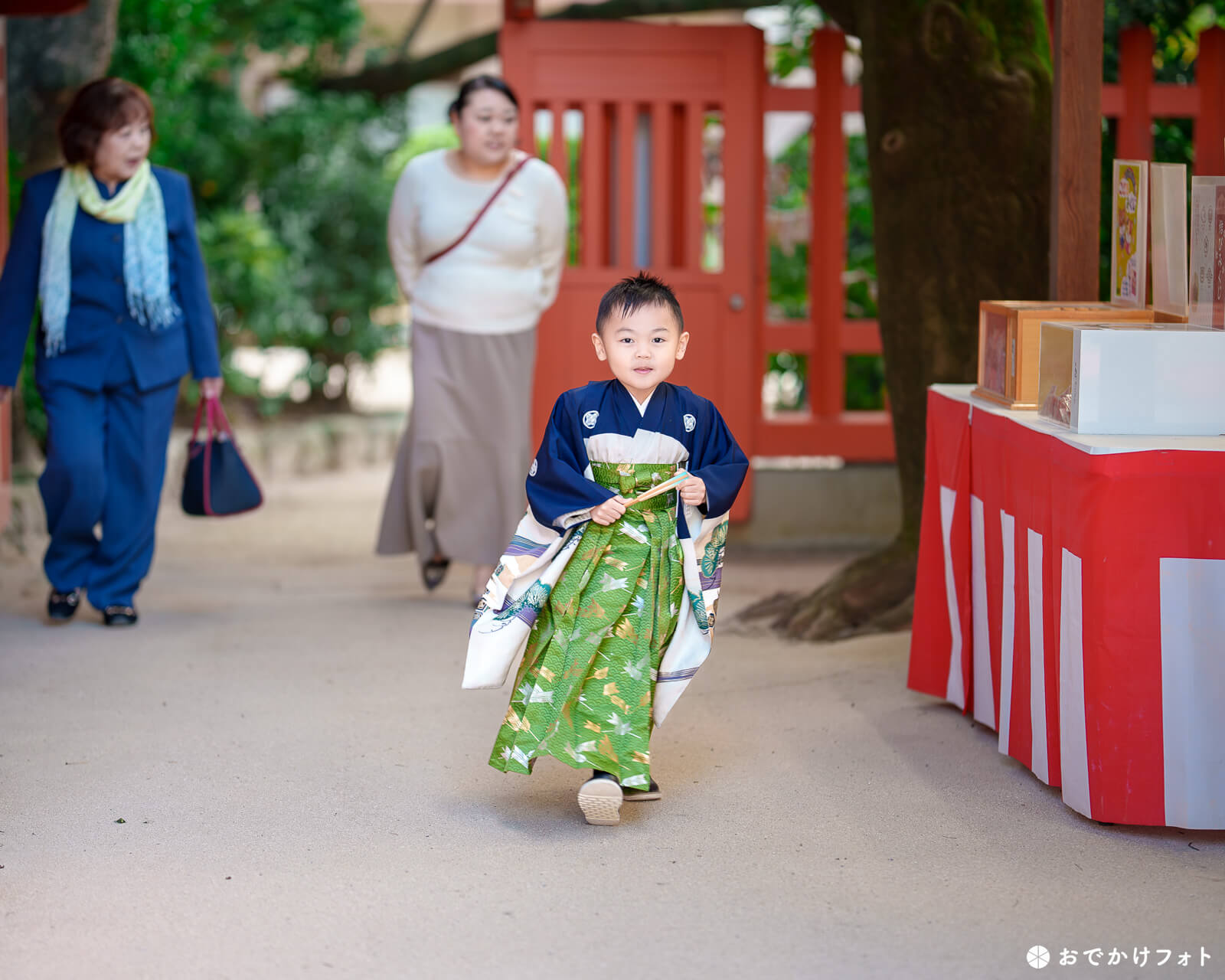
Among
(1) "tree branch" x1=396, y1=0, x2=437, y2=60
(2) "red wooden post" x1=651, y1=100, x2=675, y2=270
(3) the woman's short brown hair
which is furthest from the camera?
(1) "tree branch" x1=396, y1=0, x2=437, y2=60

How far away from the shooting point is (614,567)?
3.18 m

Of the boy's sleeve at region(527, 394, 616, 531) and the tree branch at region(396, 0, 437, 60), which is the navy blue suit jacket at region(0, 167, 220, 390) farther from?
the tree branch at region(396, 0, 437, 60)

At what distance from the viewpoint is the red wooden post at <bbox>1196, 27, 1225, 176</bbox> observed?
5.50 metres

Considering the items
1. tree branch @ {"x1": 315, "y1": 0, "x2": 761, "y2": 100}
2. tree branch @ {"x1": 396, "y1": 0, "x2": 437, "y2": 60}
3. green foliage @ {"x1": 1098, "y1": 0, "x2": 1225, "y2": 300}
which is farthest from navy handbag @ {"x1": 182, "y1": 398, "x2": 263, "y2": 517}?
tree branch @ {"x1": 396, "y1": 0, "x2": 437, "y2": 60}

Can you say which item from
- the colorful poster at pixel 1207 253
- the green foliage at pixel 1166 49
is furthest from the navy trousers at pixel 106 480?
the green foliage at pixel 1166 49

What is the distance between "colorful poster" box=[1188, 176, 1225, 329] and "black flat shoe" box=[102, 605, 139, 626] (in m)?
3.51

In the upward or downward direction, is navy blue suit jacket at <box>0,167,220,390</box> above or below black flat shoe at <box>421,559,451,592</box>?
above

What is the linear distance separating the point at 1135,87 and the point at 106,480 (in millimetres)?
4514

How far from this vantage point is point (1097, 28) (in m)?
3.86

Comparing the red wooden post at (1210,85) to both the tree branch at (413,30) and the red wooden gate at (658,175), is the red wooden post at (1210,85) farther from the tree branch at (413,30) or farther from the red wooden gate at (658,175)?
the tree branch at (413,30)

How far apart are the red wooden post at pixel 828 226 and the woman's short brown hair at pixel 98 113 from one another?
3.15 meters

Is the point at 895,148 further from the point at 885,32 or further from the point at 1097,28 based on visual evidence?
the point at 1097,28

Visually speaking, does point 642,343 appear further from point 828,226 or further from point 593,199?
point 828,226

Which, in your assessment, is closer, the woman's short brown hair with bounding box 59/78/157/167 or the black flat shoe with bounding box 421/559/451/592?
the woman's short brown hair with bounding box 59/78/157/167
